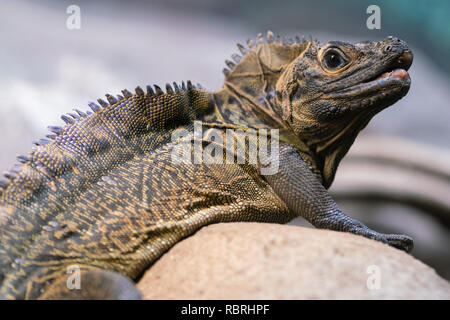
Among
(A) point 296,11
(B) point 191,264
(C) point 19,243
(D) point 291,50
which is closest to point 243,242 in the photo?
(B) point 191,264

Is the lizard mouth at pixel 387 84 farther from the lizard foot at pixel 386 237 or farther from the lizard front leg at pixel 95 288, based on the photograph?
the lizard front leg at pixel 95 288

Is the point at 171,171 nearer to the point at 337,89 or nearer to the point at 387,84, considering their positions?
the point at 337,89

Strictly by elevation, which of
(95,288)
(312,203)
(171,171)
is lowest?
(95,288)
